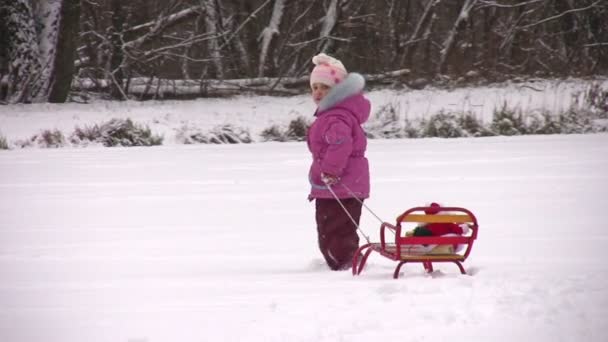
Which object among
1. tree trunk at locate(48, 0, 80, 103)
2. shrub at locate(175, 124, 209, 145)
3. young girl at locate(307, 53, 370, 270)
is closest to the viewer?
young girl at locate(307, 53, 370, 270)

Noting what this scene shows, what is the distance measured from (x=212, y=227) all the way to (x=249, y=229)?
0.36 m

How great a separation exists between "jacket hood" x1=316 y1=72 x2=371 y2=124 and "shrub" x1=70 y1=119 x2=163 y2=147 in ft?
33.8

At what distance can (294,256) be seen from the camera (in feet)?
20.6

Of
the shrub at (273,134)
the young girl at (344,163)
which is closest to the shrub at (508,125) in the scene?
the shrub at (273,134)

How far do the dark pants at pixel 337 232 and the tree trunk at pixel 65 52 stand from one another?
1506cm

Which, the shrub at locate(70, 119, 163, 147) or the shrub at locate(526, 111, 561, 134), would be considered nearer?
the shrub at locate(70, 119, 163, 147)

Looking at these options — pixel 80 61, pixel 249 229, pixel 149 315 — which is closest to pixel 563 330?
pixel 149 315

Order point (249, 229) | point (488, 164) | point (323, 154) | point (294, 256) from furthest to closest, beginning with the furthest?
point (488, 164) < point (249, 229) < point (294, 256) < point (323, 154)

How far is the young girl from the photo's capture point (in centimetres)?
554

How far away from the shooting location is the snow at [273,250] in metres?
4.10

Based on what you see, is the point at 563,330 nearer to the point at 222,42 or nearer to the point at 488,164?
the point at 488,164

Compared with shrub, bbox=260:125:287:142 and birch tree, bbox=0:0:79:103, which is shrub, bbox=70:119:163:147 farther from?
birch tree, bbox=0:0:79:103

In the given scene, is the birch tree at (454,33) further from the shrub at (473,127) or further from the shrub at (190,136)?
the shrub at (190,136)

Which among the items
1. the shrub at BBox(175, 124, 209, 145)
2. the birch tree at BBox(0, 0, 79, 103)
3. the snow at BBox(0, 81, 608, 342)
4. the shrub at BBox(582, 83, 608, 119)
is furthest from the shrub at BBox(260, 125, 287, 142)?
the birch tree at BBox(0, 0, 79, 103)
